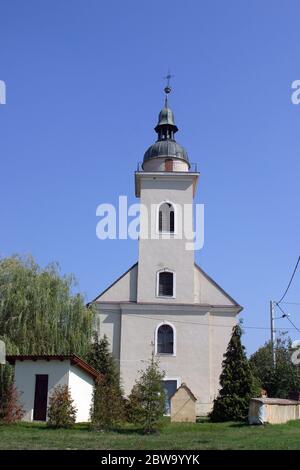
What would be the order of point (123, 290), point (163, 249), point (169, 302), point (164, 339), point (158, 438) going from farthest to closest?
point (163, 249) → point (123, 290) → point (169, 302) → point (164, 339) → point (158, 438)

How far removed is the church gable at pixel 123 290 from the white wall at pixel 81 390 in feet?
26.8

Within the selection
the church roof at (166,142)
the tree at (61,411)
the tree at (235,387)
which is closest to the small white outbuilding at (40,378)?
the tree at (61,411)

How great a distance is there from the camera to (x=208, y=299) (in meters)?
34.5

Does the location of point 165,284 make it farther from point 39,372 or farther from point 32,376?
point 32,376

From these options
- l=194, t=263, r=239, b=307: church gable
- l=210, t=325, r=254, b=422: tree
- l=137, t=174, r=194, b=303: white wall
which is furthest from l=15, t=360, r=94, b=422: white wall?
l=194, t=263, r=239, b=307: church gable

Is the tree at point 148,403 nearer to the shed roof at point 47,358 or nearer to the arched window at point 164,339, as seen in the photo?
the shed roof at point 47,358

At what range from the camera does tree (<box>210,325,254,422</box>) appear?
2589cm

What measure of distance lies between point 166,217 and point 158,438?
64.6 ft

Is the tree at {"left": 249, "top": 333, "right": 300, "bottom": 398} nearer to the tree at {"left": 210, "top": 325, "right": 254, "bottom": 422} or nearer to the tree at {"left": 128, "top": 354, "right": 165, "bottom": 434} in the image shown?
the tree at {"left": 210, "top": 325, "right": 254, "bottom": 422}

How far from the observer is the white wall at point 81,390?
23.7 m

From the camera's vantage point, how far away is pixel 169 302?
1341 inches

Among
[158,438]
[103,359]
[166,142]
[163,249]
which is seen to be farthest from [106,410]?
[166,142]
